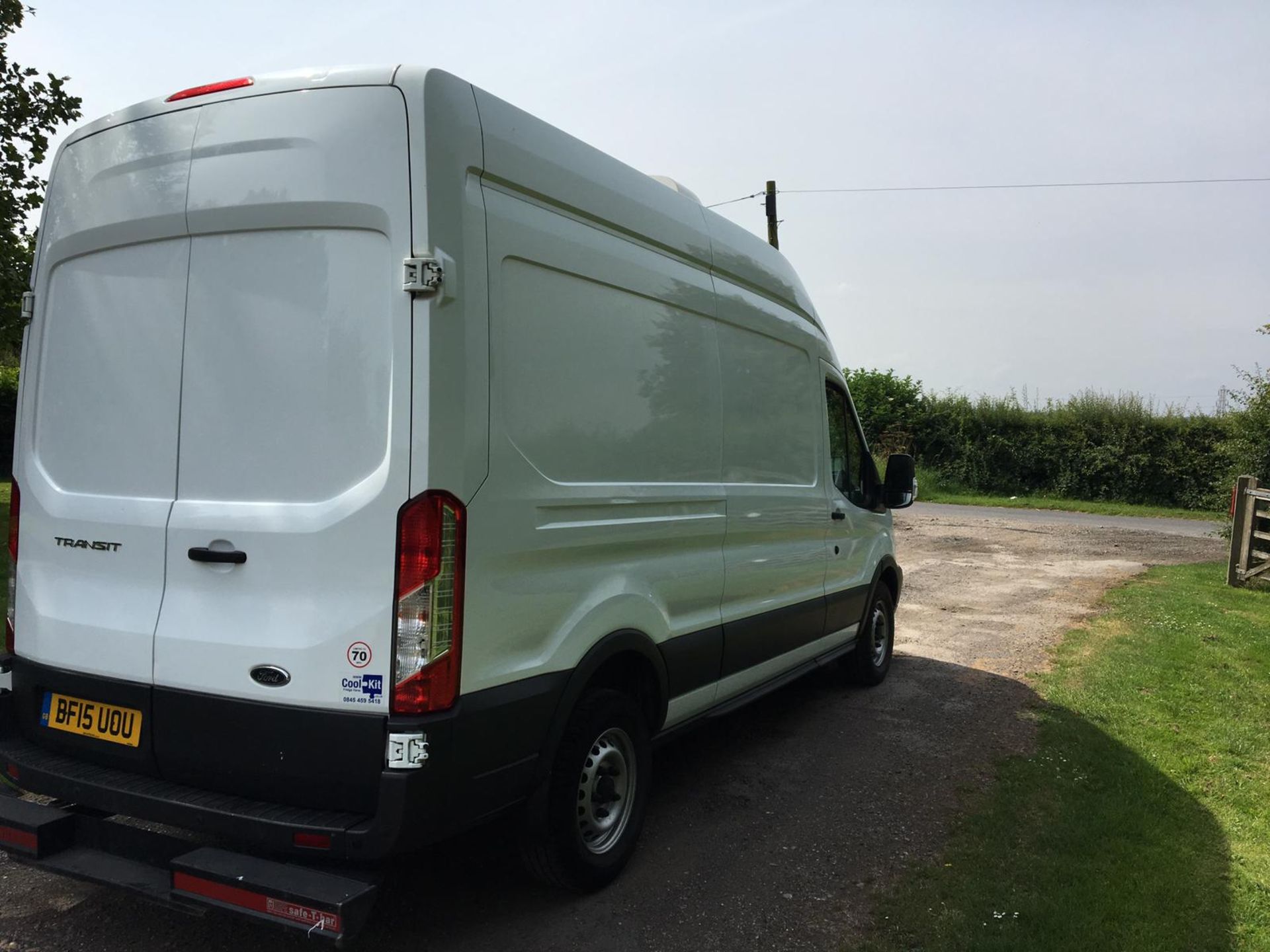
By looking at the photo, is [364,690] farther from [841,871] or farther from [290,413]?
[841,871]

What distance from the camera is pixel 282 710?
2865 mm


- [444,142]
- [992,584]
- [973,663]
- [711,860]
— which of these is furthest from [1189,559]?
[444,142]

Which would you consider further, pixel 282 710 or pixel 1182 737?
pixel 1182 737

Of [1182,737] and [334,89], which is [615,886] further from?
[1182,737]

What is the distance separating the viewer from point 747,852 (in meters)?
4.14

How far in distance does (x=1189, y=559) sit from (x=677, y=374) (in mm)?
13495

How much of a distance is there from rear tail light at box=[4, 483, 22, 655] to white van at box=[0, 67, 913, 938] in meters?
0.02

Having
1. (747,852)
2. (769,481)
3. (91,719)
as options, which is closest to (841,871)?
(747,852)

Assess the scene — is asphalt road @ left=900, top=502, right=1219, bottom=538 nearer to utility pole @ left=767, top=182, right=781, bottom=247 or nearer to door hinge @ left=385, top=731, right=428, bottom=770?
utility pole @ left=767, top=182, right=781, bottom=247

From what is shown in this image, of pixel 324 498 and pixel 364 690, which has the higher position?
pixel 324 498

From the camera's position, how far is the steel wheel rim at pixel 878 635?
695 centimetres

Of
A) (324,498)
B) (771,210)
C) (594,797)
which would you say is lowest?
(594,797)

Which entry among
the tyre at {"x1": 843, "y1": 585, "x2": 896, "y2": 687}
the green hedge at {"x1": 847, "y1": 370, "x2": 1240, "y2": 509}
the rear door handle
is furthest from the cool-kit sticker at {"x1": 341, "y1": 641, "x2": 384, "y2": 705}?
the green hedge at {"x1": 847, "y1": 370, "x2": 1240, "y2": 509}

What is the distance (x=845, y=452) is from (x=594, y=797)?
342 cm
